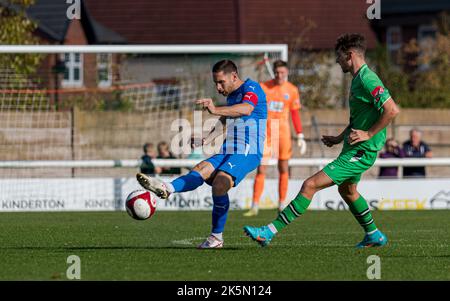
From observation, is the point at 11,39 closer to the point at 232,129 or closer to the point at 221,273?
the point at 232,129

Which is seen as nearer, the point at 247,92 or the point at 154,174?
the point at 247,92

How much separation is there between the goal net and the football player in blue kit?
7943 mm

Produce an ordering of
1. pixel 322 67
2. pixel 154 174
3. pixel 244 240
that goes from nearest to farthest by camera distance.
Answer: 1. pixel 244 240
2. pixel 154 174
3. pixel 322 67

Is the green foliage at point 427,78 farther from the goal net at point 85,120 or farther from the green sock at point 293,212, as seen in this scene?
the green sock at point 293,212

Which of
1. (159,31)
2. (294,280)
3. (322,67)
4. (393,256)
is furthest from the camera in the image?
(159,31)

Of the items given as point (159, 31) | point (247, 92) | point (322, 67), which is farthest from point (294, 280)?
point (159, 31)

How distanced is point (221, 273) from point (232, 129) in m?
2.80

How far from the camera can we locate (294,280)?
7.68m

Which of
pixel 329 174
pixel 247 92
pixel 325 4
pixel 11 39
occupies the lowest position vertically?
pixel 329 174

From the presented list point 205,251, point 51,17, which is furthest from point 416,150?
point 51,17

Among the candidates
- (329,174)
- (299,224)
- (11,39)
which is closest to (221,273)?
(329,174)

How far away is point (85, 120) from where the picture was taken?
21.5m

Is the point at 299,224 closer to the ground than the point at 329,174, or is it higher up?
closer to the ground

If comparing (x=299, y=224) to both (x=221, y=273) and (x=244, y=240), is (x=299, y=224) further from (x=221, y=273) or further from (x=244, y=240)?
(x=221, y=273)
